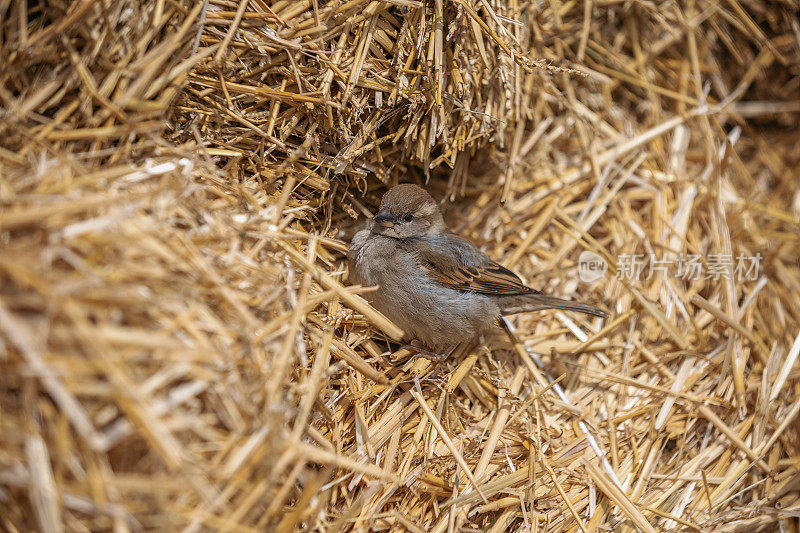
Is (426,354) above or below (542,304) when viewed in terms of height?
below

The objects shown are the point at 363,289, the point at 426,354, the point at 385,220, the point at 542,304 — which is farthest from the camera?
the point at 542,304

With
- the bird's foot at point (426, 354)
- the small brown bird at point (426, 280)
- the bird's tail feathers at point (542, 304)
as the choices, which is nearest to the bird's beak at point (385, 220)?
the small brown bird at point (426, 280)

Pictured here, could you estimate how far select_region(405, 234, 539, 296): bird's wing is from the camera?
3.55 meters

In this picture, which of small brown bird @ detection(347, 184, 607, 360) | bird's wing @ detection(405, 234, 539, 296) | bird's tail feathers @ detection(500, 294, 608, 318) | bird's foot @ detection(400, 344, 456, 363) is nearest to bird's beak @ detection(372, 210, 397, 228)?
small brown bird @ detection(347, 184, 607, 360)

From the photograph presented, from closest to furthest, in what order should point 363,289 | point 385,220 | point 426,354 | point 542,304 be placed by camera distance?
point 363,289, point 385,220, point 426,354, point 542,304

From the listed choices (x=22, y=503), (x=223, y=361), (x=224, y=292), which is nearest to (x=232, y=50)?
(x=224, y=292)

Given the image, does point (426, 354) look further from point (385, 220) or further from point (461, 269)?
point (385, 220)

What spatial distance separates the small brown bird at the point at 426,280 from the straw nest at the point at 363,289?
0.19 metres

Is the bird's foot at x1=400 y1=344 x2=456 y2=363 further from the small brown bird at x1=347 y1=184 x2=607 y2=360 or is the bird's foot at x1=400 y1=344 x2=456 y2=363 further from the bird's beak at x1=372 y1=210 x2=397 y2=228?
the bird's beak at x1=372 y1=210 x2=397 y2=228

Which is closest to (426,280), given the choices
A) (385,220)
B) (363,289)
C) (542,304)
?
(385,220)

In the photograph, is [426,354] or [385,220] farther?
[426,354]

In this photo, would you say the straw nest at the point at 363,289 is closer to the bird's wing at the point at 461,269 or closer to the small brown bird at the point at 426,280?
the small brown bird at the point at 426,280

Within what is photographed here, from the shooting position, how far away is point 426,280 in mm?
3527

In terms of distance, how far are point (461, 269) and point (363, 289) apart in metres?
0.81
